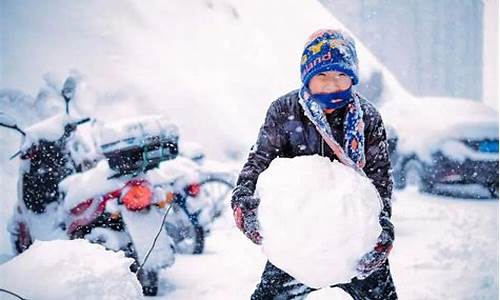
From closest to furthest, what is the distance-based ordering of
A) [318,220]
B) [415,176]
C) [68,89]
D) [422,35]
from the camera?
1. [318,220]
2. [68,89]
3. [422,35]
4. [415,176]

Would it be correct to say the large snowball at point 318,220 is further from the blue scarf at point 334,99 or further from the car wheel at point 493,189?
the car wheel at point 493,189

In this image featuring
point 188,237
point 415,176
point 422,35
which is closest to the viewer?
point 422,35

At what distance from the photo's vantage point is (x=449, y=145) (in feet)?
15.4

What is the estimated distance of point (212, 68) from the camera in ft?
8.95

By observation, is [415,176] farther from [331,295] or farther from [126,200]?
[126,200]

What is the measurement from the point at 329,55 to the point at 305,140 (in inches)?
11.1

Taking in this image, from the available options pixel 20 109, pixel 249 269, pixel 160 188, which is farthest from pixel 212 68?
pixel 249 269

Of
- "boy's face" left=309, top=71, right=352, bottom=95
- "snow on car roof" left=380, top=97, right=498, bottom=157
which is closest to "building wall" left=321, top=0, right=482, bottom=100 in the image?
"snow on car roof" left=380, top=97, right=498, bottom=157

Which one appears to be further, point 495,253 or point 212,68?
point 495,253

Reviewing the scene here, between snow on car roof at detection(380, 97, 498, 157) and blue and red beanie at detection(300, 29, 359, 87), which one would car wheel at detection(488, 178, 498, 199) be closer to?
snow on car roof at detection(380, 97, 498, 157)

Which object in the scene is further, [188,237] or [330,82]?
[188,237]

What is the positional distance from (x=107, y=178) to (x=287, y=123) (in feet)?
3.51

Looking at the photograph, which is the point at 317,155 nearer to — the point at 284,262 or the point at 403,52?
the point at 284,262

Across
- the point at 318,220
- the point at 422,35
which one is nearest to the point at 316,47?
the point at 318,220
